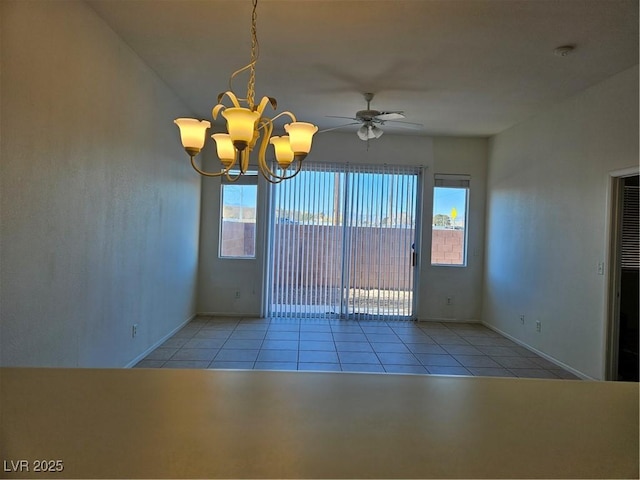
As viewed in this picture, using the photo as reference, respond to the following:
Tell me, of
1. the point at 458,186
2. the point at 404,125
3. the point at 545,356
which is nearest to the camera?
the point at 545,356

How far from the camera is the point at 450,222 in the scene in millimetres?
5957

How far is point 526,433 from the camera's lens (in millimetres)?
731

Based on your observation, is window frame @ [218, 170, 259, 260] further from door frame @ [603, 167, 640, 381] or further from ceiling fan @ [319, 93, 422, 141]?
door frame @ [603, 167, 640, 381]

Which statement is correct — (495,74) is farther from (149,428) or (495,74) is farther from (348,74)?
(149,428)

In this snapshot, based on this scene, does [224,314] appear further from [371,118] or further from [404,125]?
[404,125]

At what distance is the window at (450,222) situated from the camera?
591 centimetres

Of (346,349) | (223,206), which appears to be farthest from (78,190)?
(223,206)

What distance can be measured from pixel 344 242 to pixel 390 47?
322 cm

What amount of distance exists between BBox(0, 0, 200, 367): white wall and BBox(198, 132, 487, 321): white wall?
59.9 inches

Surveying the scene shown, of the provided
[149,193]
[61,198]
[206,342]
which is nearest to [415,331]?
[206,342]

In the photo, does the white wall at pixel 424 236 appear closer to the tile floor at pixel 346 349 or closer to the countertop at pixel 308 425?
the tile floor at pixel 346 349

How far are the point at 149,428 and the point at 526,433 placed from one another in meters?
0.73

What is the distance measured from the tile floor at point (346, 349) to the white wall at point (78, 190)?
2.03ft

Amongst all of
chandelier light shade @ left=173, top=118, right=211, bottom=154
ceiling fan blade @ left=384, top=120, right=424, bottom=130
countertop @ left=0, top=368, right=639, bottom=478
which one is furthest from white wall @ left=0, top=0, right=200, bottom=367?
ceiling fan blade @ left=384, top=120, right=424, bottom=130
